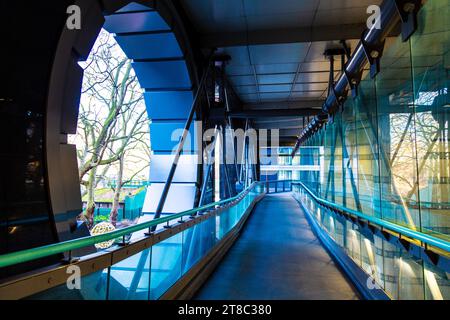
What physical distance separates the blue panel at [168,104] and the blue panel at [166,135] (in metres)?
0.18

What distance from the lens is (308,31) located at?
230 inches

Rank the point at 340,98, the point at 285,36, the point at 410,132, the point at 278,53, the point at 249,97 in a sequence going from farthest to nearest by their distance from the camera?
the point at 249,97 < the point at 278,53 < the point at 340,98 < the point at 285,36 < the point at 410,132

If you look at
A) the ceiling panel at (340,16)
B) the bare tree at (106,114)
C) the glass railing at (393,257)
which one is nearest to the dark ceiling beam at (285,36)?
the ceiling panel at (340,16)

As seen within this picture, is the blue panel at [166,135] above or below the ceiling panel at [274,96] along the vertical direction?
below

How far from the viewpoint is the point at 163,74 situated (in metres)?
6.31

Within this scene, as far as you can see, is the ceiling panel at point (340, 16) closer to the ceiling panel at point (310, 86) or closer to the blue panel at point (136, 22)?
the blue panel at point (136, 22)

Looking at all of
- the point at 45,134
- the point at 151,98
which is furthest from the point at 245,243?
the point at 45,134

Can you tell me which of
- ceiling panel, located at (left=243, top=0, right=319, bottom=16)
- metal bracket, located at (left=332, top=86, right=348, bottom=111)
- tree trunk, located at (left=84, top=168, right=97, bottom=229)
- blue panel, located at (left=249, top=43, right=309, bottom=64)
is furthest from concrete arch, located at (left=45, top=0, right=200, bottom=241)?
tree trunk, located at (left=84, top=168, right=97, bottom=229)

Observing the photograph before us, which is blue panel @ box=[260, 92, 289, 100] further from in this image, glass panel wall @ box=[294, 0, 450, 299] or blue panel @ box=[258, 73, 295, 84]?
glass panel wall @ box=[294, 0, 450, 299]

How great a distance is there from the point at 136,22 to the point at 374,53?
3459mm

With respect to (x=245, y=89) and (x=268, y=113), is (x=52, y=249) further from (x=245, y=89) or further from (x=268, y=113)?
(x=245, y=89)

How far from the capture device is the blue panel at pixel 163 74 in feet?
19.7

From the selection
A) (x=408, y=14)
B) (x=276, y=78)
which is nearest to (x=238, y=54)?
(x=276, y=78)
